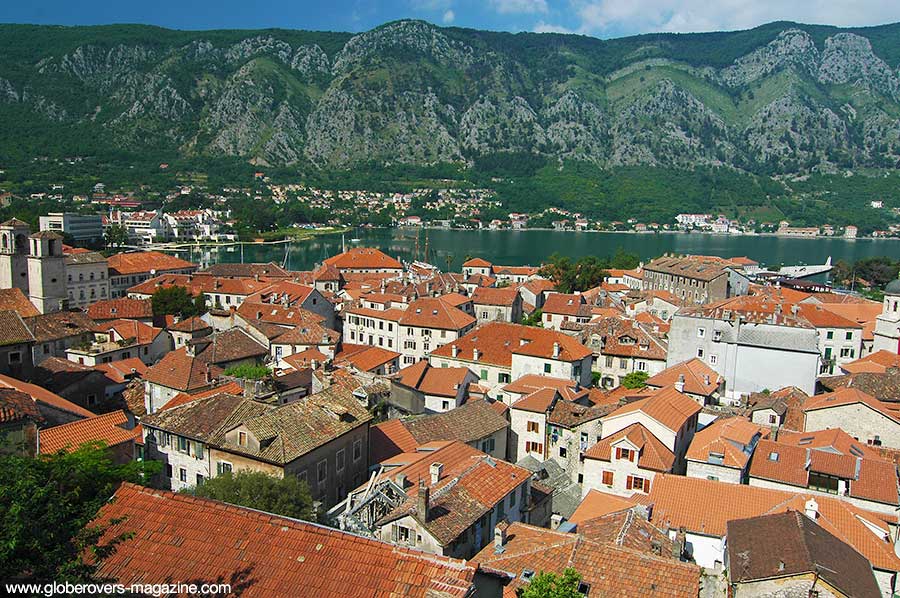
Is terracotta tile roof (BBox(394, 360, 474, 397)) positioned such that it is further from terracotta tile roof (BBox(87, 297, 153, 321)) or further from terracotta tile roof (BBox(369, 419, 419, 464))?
terracotta tile roof (BBox(87, 297, 153, 321))

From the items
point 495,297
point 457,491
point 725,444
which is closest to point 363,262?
point 495,297

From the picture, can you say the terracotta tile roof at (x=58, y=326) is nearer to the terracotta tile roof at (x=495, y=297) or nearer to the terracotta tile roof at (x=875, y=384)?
the terracotta tile roof at (x=495, y=297)

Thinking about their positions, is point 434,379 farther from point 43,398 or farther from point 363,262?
point 363,262

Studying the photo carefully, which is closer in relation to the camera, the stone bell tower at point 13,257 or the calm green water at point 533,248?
the stone bell tower at point 13,257

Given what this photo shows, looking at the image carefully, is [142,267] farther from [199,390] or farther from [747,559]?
[747,559]

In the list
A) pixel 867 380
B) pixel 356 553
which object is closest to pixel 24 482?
pixel 356 553

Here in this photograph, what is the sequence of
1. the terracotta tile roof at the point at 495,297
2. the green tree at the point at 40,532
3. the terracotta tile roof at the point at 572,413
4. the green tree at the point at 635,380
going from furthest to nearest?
the terracotta tile roof at the point at 495,297 → the green tree at the point at 635,380 → the terracotta tile roof at the point at 572,413 → the green tree at the point at 40,532

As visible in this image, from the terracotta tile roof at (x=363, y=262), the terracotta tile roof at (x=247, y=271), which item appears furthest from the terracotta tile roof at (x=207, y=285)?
the terracotta tile roof at (x=363, y=262)
